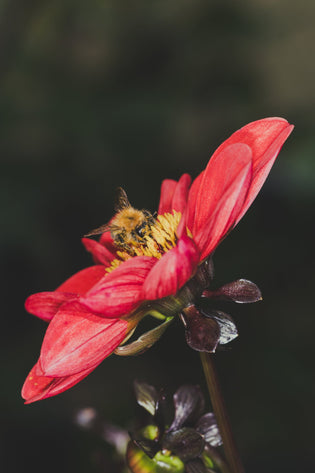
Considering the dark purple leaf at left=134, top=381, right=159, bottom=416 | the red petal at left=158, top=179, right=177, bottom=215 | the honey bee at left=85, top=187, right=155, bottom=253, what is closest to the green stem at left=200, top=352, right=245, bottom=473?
the dark purple leaf at left=134, top=381, right=159, bottom=416

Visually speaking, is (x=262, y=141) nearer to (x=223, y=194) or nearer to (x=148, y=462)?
(x=223, y=194)

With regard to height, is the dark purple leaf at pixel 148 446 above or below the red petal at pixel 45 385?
below

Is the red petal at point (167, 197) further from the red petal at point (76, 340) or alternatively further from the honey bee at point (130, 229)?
the red petal at point (76, 340)

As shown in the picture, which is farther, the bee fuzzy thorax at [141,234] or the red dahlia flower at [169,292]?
the bee fuzzy thorax at [141,234]

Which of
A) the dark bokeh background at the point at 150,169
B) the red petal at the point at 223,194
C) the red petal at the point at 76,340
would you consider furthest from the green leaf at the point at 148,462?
the dark bokeh background at the point at 150,169

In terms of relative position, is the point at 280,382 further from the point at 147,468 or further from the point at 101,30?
the point at 101,30

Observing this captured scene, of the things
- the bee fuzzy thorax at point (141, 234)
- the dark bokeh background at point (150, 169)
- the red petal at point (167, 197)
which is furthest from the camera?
the dark bokeh background at point (150, 169)

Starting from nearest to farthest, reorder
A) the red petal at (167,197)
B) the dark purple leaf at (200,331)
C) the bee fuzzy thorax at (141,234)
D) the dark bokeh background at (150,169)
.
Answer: the dark purple leaf at (200,331) < the bee fuzzy thorax at (141,234) < the red petal at (167,197) < the dark bokeh background at (150,169)
